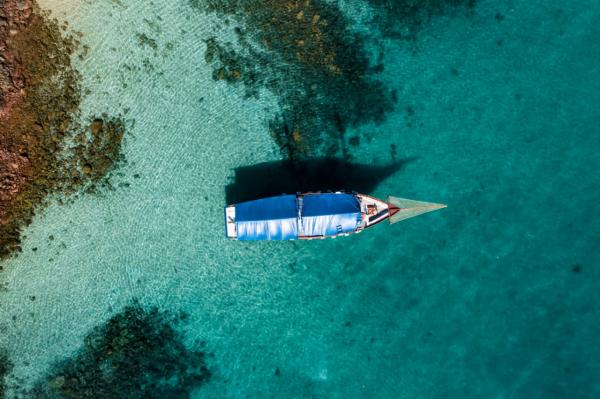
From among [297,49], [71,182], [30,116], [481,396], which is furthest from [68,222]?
[481,396]

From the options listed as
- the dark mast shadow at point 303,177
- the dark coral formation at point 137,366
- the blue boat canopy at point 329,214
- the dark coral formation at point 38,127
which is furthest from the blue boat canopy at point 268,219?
the dark coral formation at point 38,127

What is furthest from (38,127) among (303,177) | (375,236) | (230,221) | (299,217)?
(375,236)

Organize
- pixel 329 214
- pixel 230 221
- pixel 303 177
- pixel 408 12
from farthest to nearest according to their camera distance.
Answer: pixel 303 177
pixel 408 12
pixel 230 221
pixel 329 214

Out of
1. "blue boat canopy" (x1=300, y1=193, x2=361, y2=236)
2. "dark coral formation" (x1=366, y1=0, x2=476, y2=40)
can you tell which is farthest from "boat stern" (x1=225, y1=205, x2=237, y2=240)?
"dark coral formation" (x1=366, y1=0, x2=476, y2=40)

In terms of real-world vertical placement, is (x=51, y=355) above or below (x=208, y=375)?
above

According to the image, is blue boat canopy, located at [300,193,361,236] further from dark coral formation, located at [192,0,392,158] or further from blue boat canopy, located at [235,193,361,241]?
dark coral formation, located at [192,0,392,158]

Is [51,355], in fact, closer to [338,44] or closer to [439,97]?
[338,44]

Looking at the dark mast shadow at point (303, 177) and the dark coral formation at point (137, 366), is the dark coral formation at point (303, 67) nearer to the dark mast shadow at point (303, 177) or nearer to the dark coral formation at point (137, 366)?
the dark mast shadow at point (303, 177)

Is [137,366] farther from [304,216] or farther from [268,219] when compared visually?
[304,216]
